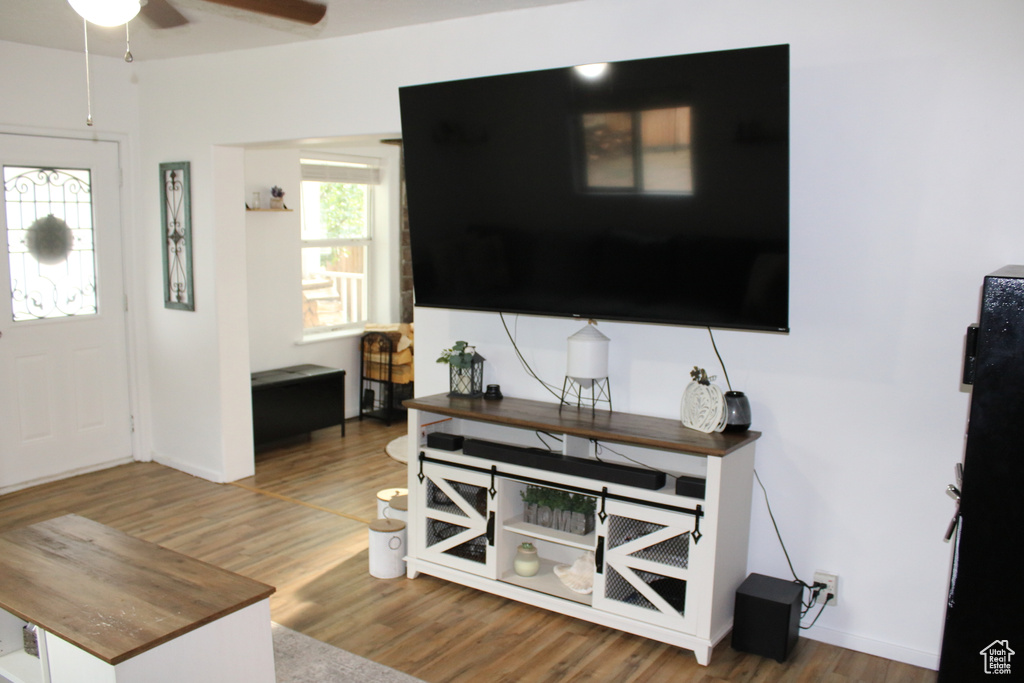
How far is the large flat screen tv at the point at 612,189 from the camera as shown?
2635 mm

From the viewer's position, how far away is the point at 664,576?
294 centimetres

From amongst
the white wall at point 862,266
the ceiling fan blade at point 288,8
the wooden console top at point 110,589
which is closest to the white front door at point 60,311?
the wooden console top at point 110,589

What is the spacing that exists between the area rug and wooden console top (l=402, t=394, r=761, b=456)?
→ 997 mm

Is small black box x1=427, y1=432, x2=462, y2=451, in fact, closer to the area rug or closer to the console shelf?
the console shelf

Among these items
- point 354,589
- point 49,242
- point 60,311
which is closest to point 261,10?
point 354,589

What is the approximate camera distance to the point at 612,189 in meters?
2.90

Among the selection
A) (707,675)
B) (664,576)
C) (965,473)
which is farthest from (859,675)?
(965,473)

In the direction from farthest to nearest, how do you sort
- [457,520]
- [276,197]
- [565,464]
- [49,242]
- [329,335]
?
Answer: [329,335] → [276,197] → [49,242] → [457,520] → [565,464]

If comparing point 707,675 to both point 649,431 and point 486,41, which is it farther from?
point 486,41

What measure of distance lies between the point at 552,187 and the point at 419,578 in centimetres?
182

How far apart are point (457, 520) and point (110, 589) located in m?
1.41

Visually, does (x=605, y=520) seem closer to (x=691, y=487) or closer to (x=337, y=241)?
(x=691, y=487)

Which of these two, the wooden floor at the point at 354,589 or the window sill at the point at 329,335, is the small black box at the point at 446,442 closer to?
the wooden floor at the point at 354,589

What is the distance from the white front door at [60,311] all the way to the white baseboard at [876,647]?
4251mm
